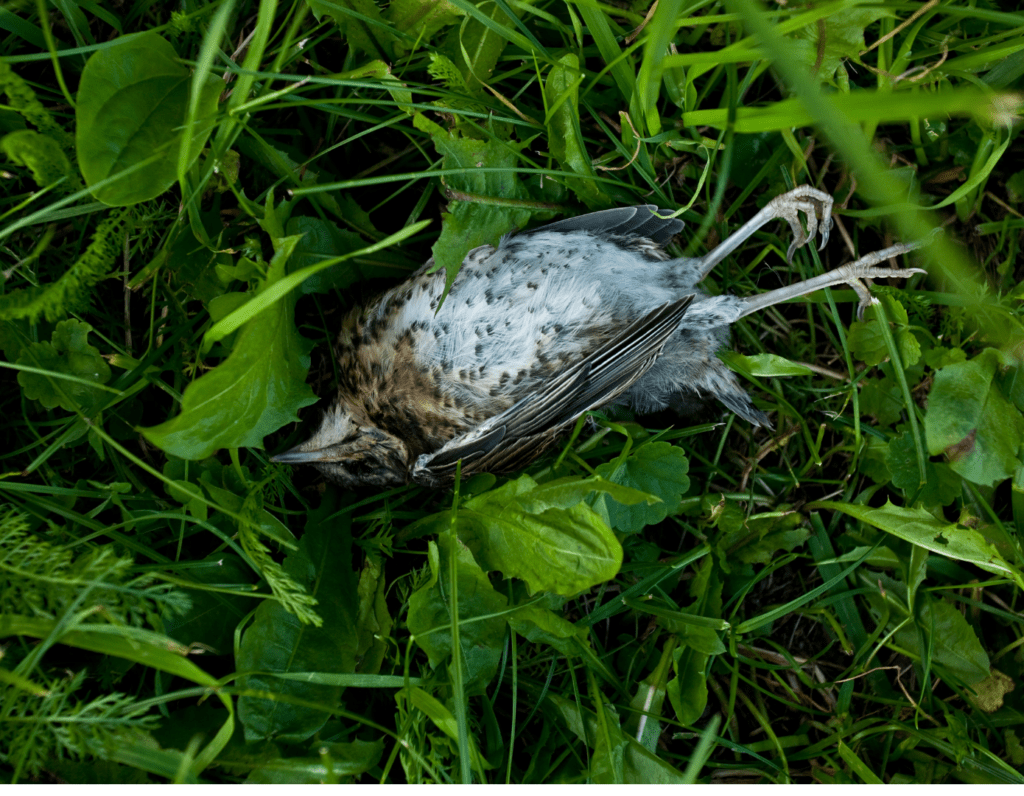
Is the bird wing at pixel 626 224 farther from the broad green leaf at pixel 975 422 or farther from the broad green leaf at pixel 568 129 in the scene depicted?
the broad green leaf at pixel 975 422

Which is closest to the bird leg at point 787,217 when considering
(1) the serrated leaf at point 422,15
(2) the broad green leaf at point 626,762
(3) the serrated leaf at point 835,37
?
(3) the serrated leaf at point 835,37

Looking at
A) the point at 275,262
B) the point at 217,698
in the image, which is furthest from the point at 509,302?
the point at 217,698

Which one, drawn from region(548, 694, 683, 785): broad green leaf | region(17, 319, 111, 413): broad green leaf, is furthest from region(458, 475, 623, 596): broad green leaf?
region(17, 319, 111, 413): broad green leaf

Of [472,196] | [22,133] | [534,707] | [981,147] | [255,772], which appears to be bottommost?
[534,707]

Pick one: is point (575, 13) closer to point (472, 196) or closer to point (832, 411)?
point (472, 196)

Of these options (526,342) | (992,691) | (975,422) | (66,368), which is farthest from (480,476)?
(992,691)

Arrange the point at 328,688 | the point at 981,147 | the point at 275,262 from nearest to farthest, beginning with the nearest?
the point at 275,262 < the point at 328,688 < the point at 981,147

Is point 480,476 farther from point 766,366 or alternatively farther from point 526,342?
point 766,366
